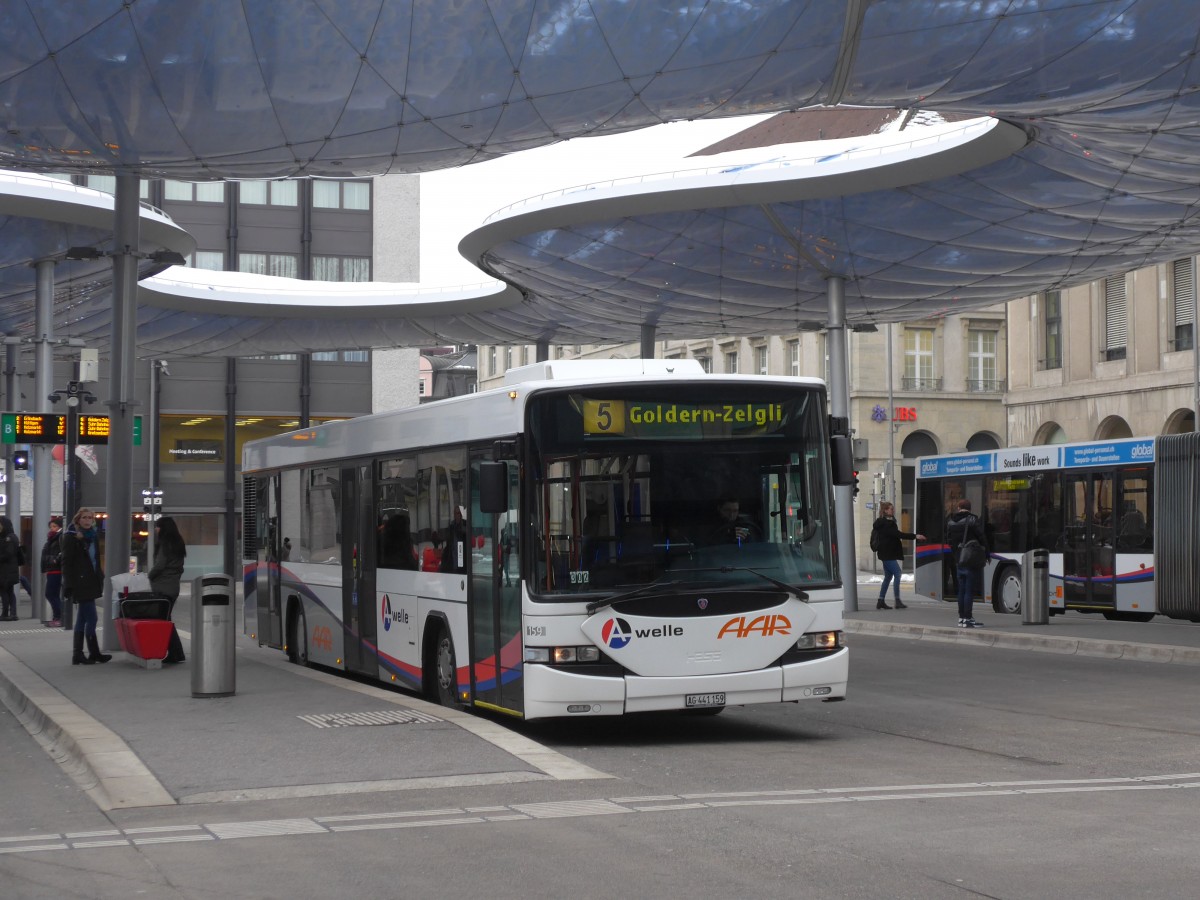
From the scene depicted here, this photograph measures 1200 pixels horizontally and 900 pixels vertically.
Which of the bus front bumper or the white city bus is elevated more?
the white city bus

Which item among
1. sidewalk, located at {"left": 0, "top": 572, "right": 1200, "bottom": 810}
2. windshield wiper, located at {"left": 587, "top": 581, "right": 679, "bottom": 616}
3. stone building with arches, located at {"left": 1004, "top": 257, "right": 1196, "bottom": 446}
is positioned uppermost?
stone building with arches, located at {"left": 1004, "top": 257, "right": 1196, "bottom": 446}

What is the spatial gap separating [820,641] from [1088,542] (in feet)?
52.9

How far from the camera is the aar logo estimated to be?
11.6 m

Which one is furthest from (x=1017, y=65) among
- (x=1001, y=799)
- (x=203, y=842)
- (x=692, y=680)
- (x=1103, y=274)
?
(x=1103, y=274)

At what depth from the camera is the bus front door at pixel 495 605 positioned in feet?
39.7

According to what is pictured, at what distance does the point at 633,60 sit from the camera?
18.1m

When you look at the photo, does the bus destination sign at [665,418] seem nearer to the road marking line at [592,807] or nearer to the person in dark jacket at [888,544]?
the road marking line at [592,807]

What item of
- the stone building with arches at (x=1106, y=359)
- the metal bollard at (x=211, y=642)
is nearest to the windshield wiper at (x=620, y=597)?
the metal bollard at (x=211, y=642)

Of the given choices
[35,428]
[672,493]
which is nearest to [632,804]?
[672,493]

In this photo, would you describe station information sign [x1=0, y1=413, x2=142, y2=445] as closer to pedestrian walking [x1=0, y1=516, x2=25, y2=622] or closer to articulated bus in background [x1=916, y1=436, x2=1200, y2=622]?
pedestrian walking [x1=0, y1=516, x2=25, y2=622]

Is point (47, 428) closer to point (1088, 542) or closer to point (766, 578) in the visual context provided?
point (1088, 542)

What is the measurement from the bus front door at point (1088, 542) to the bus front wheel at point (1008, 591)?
5.21 feet

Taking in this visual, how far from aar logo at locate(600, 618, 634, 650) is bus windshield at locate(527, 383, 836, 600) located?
243 millimetres

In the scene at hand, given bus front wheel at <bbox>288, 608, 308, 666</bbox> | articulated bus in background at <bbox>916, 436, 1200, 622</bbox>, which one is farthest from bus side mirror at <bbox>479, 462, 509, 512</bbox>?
articulated bus in background at <bbox>916, 436, 1200, 622</bbox>
